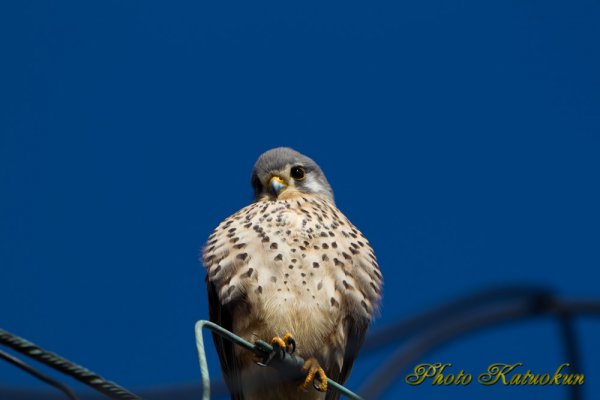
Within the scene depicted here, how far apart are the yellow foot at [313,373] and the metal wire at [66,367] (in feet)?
7.03

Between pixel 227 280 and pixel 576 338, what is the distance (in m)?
2.19

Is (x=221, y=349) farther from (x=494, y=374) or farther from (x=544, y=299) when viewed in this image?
(x=544, y=299)

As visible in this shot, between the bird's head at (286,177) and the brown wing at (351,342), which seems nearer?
the brown wing at (351,342)

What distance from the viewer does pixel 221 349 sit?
427 cm

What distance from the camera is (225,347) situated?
13.8 feet

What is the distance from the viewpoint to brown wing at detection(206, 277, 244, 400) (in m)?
3.94

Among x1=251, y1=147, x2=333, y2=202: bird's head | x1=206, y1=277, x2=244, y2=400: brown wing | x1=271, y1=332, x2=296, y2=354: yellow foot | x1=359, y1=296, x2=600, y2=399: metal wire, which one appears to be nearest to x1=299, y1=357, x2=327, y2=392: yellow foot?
x1=271, y1=332, x2=296, y2=354: yellow foot

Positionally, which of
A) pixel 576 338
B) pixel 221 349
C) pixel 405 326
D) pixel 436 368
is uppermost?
pixel 221 349

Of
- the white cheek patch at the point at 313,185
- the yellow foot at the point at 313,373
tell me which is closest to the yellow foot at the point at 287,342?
the yellow foot at the point at 313,373

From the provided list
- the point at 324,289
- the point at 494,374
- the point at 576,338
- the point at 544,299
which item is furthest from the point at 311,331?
the point at 544,299

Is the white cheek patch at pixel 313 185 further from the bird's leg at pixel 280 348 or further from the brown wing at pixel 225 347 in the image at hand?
the bird's leg at pixel 280 348

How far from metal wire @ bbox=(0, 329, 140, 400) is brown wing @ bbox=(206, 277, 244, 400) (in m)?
2.11

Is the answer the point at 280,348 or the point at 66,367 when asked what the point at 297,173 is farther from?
the point at 66,367

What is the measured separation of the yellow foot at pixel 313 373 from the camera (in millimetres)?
3836
